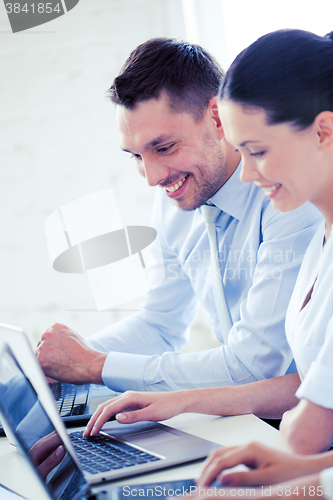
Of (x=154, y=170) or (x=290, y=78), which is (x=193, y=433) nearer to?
(x=290, y=78)

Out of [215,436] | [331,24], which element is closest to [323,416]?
[215,436]

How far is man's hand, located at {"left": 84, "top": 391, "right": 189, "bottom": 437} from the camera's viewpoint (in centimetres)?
82

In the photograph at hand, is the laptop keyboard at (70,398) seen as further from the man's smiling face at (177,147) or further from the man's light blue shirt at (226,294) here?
the man's smiling face at (177,147)

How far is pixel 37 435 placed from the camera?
2.09 ft

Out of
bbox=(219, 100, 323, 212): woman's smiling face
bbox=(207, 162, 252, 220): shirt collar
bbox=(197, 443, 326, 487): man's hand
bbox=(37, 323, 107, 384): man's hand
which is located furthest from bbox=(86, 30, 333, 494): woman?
bbox=(207, 162, 252, 220): shirt collar

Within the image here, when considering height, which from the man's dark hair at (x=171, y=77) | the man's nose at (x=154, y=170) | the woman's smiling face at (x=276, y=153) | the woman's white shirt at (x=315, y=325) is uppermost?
the man's dark hair at (x=171, y=77)

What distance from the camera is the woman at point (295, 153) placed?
0.71 meters

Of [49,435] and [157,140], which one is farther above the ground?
[157,140]

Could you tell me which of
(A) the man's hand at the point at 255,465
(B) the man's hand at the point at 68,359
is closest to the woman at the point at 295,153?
(A) the man's hand at the point at 255,465

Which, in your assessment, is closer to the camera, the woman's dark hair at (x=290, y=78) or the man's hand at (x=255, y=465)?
the man's hand at (x=255, y=465)

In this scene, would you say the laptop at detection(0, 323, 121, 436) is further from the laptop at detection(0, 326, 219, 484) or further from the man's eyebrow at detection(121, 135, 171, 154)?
the man's eyebrow at detection(121, 135, 171, 154)

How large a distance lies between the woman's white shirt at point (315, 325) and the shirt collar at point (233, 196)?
12.4 inches

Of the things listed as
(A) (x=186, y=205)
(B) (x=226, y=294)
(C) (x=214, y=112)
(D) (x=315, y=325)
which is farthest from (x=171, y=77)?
(D) (x=315, y=325)

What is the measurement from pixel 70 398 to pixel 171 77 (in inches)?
33.8
